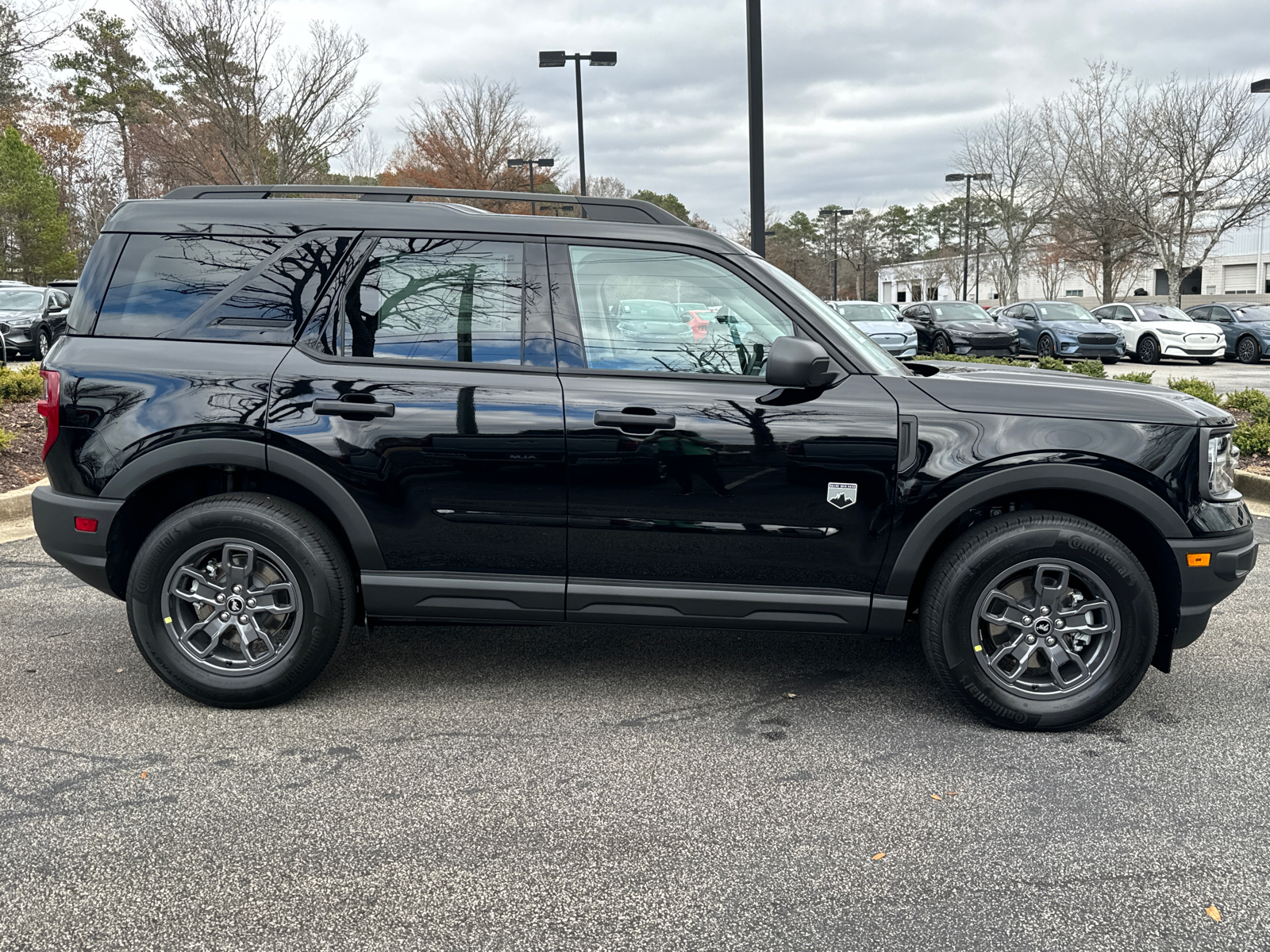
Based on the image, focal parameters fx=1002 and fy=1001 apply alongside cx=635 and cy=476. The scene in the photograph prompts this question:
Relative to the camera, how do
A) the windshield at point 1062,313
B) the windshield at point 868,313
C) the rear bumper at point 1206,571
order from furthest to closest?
the windshield at point 1062,313 → the windshield at point 868,313 → the rear bumper at point 1206,571

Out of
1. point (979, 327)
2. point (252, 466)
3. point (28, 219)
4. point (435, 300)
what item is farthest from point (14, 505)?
point (28, 219)

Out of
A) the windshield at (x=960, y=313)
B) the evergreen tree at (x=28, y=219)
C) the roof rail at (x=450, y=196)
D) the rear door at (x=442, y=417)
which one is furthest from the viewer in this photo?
the evergreen tree at (x=28, y=219)

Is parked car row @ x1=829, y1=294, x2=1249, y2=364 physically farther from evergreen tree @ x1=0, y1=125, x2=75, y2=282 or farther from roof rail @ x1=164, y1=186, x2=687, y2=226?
evergreen tree @ x1=0, y1=125, x2=75, y2=282

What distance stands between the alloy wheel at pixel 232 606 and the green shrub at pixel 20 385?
7.63 metres

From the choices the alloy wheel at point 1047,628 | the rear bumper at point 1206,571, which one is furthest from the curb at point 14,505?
the rear bumper at point 1206,571

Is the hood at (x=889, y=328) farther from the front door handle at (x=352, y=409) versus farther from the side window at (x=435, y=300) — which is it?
the front door handle at (x=352, y=409)

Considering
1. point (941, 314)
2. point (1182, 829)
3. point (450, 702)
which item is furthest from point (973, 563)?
point (941, 314)

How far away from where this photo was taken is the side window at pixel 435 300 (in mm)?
3789

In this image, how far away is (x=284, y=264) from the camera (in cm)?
386

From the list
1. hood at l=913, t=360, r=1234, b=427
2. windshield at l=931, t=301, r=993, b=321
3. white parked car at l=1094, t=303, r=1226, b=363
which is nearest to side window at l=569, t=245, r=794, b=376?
hood at l=913, t=360, r=1234, b=427

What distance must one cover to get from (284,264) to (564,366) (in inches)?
46.1

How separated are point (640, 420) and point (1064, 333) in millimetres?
23569

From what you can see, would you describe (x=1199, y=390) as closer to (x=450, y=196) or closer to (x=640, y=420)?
(x=640, y=420)

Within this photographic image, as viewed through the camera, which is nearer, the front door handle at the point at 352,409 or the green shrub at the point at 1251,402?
the front door handle at the point at 352,409
